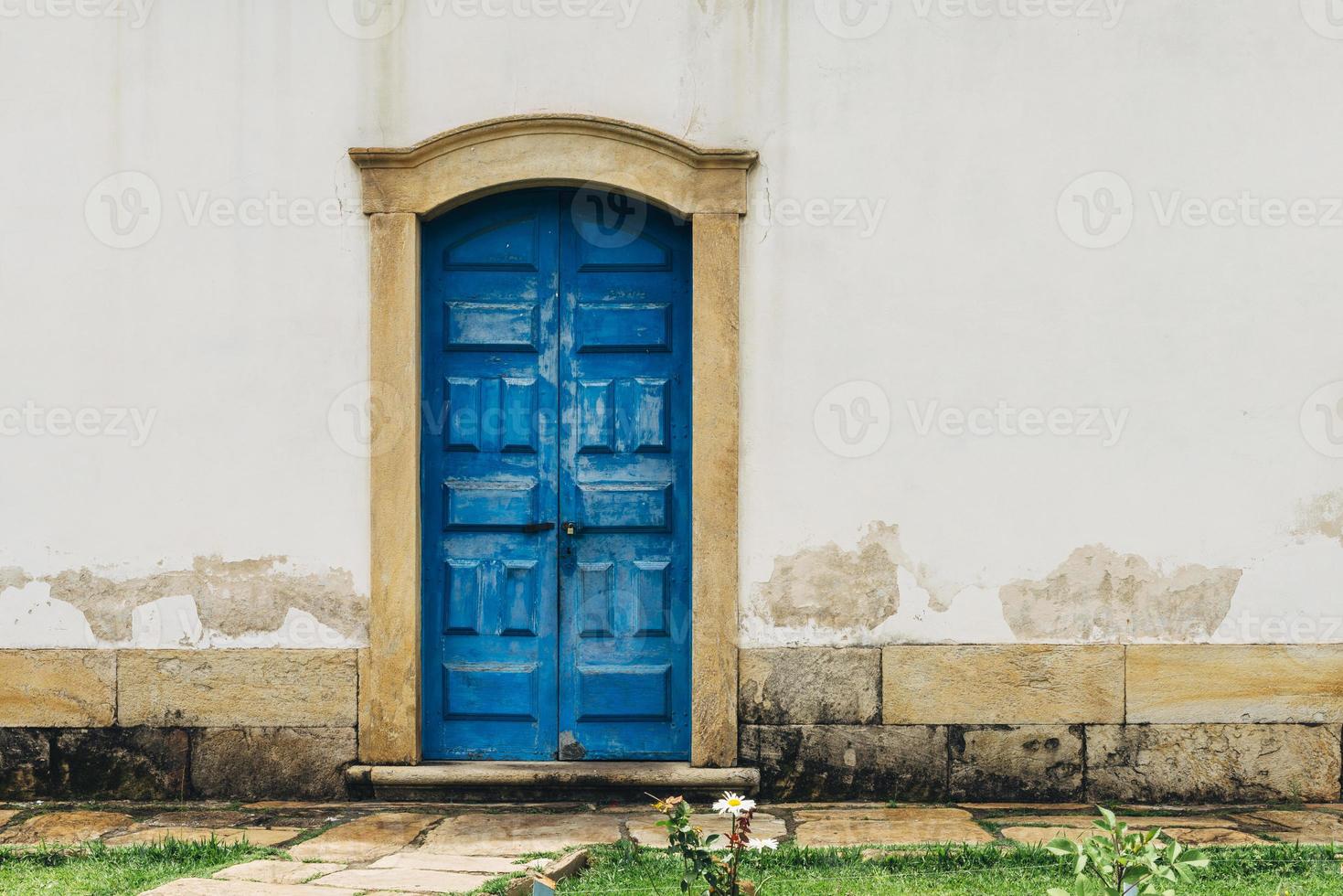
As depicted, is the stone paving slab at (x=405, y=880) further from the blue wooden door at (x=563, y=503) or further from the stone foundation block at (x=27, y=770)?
the stone foundation block at (x=27, y=770)

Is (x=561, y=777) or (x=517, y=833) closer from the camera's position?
(x=517, y=833)

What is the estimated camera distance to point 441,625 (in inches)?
213

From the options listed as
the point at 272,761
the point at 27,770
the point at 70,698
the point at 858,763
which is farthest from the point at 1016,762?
the point at 27,770

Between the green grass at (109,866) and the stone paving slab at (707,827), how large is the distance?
1.27m

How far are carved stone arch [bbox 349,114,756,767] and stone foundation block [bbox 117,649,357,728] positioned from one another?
0.14 meters

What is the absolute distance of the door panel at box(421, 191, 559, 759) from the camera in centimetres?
539

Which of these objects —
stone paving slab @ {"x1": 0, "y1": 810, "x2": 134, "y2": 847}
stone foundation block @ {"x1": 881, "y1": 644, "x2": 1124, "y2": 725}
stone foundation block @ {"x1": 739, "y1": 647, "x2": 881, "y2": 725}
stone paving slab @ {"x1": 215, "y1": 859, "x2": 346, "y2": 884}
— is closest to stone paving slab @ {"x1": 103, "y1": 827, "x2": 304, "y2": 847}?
stone paving slab @ {"x1": 0, "y1": 810, "x2": 134, "y2": 847}

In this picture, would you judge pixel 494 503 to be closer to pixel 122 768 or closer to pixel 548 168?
pixel 548 168

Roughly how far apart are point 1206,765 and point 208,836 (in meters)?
3.92

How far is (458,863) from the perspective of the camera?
12.9ft

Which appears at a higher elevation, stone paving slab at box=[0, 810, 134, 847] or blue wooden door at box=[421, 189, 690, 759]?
blue wooden door at box=[421, 189, 690, 759]

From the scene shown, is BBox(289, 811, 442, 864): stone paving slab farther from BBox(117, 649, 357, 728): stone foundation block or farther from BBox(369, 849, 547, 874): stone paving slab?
BBox(117, 649, 357, 728): stone foundation block

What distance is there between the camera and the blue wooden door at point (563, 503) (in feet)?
17.7

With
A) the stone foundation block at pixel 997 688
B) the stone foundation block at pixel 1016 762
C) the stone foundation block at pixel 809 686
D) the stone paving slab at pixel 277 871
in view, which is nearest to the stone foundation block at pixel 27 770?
the stone paving slab at pixel 277 871
